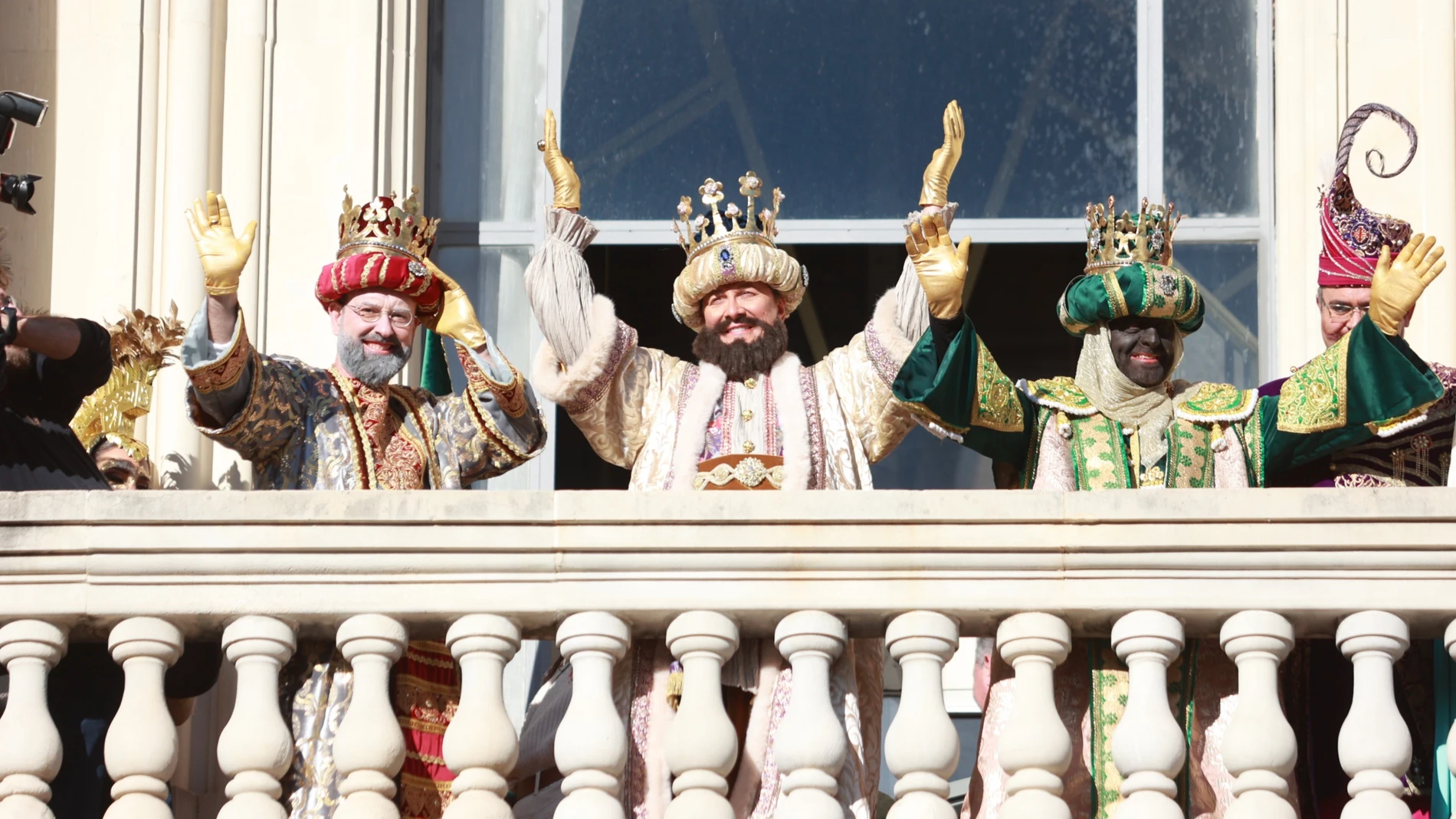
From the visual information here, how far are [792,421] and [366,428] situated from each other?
3.38 feet

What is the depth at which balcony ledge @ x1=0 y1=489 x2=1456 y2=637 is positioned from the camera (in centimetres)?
541

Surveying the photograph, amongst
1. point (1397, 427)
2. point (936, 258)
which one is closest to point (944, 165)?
point (936, 258)

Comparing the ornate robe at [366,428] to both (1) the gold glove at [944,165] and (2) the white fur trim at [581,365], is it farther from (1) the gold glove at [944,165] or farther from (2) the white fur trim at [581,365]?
(1) the gold glove at [944,165]

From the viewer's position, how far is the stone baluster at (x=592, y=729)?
5332mm

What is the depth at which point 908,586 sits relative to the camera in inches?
215

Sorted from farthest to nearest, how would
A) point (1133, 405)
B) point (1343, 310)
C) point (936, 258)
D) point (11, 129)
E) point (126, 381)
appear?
point (126, 381) < point (1343, 310) < point (1133, 405) < point (11, 129) < point (936, 258)

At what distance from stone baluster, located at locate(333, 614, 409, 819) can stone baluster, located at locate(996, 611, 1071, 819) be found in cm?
117

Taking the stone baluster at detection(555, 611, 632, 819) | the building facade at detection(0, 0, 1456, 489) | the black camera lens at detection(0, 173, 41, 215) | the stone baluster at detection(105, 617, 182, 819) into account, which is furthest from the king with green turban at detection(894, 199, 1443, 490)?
the black camera lens at detection(0, 173, 41, 215)

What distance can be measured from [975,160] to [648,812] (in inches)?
122

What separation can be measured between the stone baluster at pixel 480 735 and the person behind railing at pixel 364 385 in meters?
0.74

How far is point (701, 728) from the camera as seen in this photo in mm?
5352

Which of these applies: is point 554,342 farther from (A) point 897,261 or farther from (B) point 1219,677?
(A) point 897,261

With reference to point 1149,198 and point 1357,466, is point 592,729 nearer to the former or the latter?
point 1357,466

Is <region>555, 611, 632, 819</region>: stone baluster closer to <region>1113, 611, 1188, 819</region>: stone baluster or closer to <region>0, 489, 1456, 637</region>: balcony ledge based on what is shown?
<region>0, 489, 1456, 637</region>: balcony ledge
